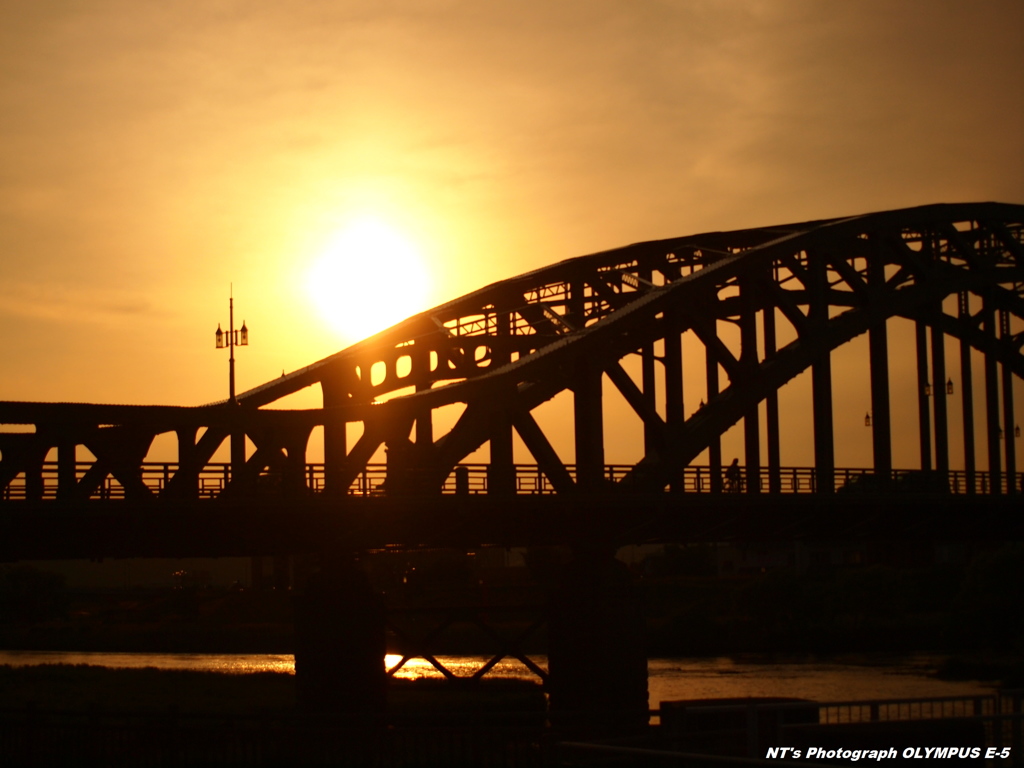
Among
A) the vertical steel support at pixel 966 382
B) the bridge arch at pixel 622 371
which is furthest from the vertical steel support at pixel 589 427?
the vertical steel support at pixel 966 382

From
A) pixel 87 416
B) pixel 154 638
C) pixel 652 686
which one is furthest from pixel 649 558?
pixel 87 416

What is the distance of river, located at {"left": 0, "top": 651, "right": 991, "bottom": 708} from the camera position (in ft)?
194

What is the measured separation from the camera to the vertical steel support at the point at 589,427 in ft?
135

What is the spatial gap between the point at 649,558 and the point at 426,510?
129 meters

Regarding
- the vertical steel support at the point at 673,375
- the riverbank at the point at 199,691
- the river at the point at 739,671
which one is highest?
the vertical steel support at the point at 673,375

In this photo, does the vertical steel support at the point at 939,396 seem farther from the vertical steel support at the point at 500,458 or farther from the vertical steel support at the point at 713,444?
the vertical steel support at the point at 500,458

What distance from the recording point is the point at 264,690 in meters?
61.2

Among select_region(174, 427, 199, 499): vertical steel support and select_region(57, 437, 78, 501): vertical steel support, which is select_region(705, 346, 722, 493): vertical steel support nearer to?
select_region(174, 427, 199, 499): vertical steel support

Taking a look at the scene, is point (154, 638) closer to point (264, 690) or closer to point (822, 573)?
point (264, 690)

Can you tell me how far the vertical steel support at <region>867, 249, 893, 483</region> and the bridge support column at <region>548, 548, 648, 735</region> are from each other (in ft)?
45.3

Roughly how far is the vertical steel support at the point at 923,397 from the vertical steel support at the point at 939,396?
14.6 inches

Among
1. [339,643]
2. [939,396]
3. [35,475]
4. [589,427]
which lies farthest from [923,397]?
[35,475]

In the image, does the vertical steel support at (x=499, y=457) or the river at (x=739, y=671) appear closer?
the vertical steel support at (x=499, y=457)

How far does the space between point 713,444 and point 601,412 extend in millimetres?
7334
